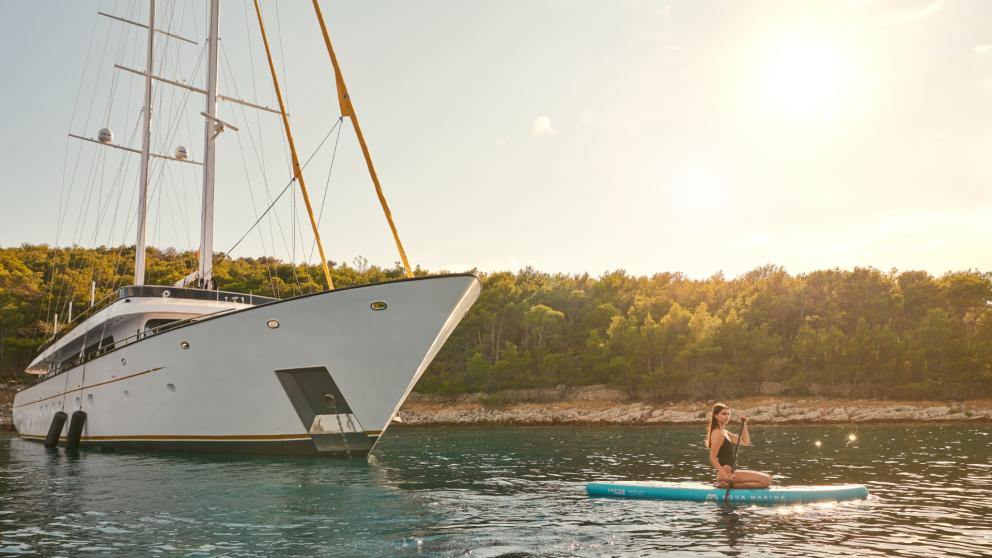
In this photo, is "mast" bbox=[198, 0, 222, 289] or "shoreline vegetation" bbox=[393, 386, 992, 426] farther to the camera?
"shoreline vegetation" bbox=[393, 386, 992, 426]

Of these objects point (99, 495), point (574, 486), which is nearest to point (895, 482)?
point (574, 486)

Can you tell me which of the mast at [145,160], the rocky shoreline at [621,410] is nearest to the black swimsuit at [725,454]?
the mast at [145,160]

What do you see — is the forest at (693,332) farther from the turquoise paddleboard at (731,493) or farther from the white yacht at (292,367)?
the turquoise paddleboard at (731,493)

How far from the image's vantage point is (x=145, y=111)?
27.4m

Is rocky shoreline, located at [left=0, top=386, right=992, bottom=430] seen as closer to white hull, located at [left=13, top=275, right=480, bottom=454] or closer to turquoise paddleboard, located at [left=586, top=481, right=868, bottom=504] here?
white hull, located at [left=13, top=275, right=480, bottom=454]

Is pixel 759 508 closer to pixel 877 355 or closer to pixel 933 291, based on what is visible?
pixel 877 355

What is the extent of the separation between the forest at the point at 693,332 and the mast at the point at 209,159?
116 feet

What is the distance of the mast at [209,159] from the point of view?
926 inches

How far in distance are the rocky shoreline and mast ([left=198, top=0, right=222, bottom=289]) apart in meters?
36.9

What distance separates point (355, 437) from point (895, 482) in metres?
13.5

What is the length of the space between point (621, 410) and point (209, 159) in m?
44.4

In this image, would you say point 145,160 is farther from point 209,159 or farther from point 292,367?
point 292,367

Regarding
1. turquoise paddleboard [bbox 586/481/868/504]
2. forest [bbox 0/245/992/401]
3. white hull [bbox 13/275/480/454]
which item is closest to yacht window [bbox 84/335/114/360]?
white hull [bbox 13/275/480/454]

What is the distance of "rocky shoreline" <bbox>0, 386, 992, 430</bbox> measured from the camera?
5206 centimetres
